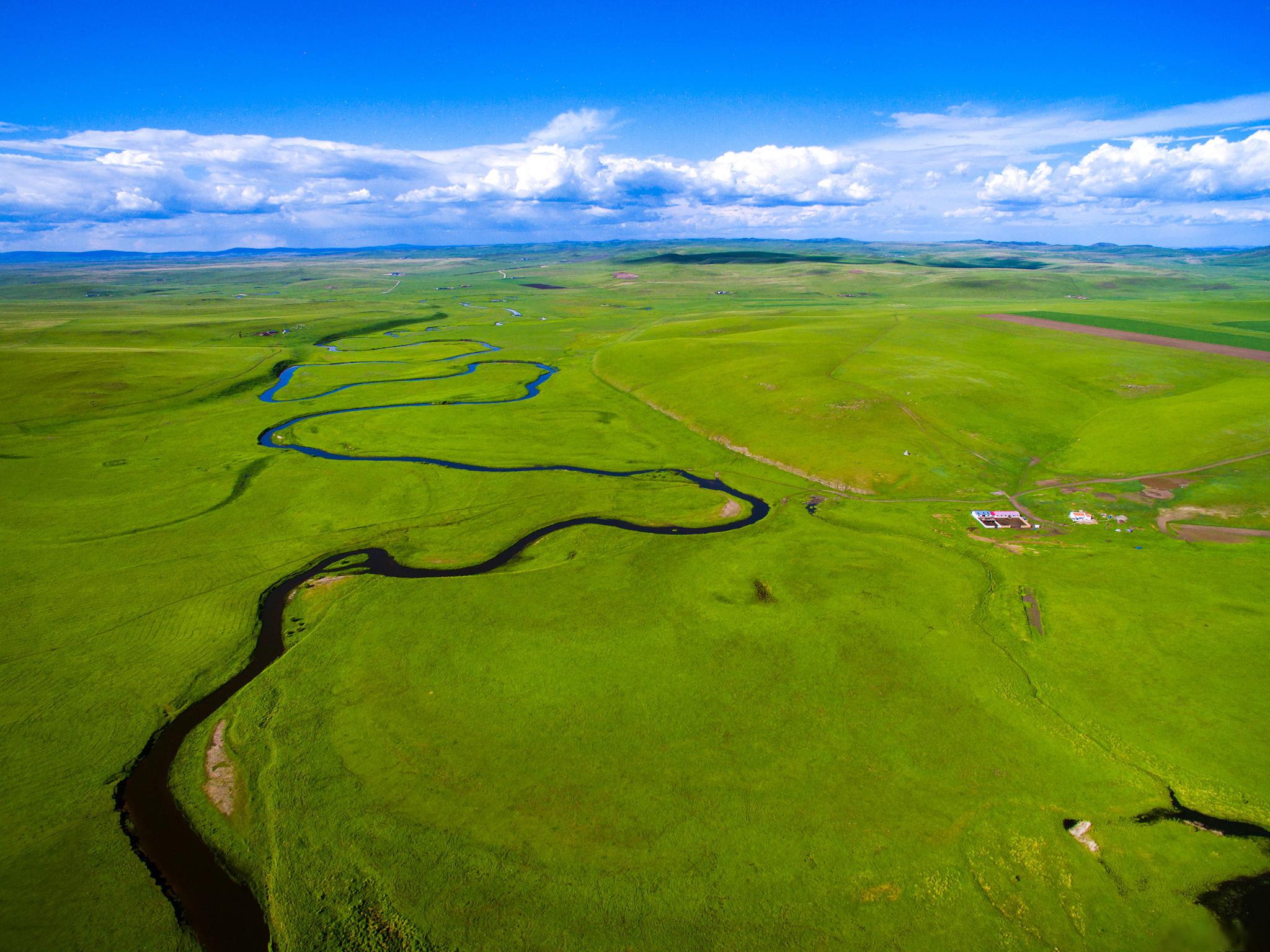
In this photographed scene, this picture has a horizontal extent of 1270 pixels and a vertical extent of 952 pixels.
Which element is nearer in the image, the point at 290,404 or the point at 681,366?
the point at 290,404

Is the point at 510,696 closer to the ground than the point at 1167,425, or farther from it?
closer to the ground

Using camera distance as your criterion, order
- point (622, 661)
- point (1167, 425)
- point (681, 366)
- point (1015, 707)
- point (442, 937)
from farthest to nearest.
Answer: point (681, 366) → point (1167, 425) → point (622, 661) → point (1015, 707) → point (442, 937)

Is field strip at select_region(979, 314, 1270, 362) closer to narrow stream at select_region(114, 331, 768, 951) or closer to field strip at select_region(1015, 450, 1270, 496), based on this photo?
field strip at select_region(1015, 450, 1270, 496)

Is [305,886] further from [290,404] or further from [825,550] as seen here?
[290,404]

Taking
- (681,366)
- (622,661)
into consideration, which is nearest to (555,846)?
(622,661)

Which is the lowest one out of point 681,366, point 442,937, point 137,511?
point 442,937

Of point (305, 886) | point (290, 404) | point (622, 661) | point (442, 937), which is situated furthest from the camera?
point (290, 404)

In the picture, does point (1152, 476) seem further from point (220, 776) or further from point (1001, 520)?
point (220, 776)
